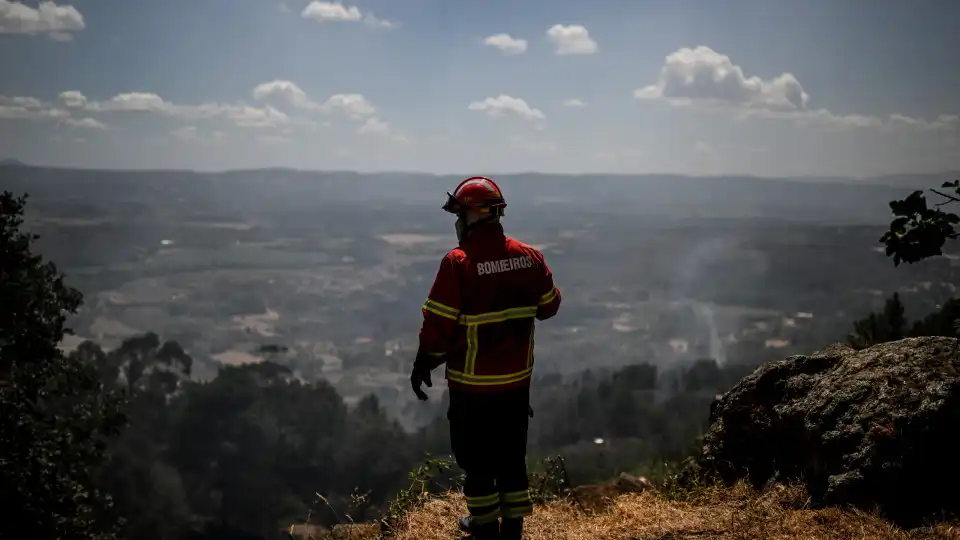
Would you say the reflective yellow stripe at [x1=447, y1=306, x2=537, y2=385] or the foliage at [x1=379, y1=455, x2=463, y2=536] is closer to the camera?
the reflective yellow stripe at [x1=447, y1=306, x2=537, y2=385]

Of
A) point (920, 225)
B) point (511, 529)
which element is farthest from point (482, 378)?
point (920, 225)

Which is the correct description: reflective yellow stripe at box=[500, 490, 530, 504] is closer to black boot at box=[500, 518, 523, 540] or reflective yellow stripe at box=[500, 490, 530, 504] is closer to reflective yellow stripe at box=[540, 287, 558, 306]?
black boot at box=[500, 518, 523, 540]

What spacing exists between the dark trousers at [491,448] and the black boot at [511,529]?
29mm

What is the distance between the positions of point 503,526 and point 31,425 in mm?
15856

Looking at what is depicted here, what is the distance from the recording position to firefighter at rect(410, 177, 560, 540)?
15.8ft

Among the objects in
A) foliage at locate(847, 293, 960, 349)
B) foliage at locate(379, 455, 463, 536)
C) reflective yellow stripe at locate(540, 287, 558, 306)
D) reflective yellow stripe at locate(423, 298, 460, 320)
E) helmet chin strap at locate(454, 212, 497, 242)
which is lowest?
foliage at locate(379, 455, 463, 536)

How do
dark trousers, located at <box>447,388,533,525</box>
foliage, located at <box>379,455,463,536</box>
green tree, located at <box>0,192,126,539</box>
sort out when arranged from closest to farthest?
dark trousers, located at <box>447,388,533,525</box>, foliage, located at <box>379,455,463,536</box>, green tree, located at <box>0,192,126,539</box>

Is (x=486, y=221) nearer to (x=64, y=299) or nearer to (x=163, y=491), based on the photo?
(x=64, y=299)

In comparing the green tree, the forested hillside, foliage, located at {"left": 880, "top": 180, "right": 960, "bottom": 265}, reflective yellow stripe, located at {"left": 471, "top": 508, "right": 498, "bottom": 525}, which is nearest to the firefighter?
reflective yellow stripe, located at {"left": 471, "top": 508, "right": 498, "bottom": 525}

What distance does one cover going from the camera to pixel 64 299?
62.6 feet

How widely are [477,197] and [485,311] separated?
792 millimetres

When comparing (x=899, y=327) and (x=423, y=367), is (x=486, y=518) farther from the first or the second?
(x=899, y=327)

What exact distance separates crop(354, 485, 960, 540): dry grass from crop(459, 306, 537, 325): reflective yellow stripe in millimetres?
1852

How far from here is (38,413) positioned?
1766 cm
